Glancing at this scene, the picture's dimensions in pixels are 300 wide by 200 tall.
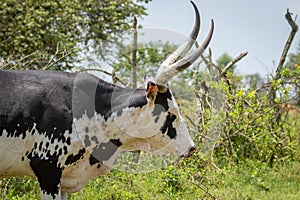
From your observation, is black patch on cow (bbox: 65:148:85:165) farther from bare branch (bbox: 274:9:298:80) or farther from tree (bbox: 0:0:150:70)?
bare branch (bbox: 274:9:298:80)

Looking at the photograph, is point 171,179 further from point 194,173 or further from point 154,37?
point 154,37

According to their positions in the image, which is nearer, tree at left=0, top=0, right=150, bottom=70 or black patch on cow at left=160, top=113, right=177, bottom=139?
black patch on cow at left=160, top=113, right=177, bottom=139

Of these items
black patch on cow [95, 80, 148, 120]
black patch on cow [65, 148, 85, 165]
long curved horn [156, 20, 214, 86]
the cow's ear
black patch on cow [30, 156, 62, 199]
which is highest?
long curved horn [156, 20, 214, 86]

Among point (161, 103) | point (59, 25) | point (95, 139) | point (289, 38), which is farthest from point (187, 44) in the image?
point (59, 25)

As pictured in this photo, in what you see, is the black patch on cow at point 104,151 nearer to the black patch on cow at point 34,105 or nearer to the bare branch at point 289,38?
the black patch on cow at point 34,105

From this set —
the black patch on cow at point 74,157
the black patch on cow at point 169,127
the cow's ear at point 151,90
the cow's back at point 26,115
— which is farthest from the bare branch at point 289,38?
the cow's back at point 26,115

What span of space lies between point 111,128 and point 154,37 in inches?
42.2

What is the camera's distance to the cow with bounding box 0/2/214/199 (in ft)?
11.7

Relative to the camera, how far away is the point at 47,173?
3.63 metres

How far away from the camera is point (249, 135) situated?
761 cm

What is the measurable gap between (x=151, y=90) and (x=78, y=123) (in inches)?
23.2

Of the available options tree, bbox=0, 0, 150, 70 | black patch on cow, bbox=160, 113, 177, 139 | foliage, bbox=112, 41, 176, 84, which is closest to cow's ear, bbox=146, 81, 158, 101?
black patch on cow, bbox=160, 113, 177, 139

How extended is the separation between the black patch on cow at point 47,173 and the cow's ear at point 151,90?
0.82 m

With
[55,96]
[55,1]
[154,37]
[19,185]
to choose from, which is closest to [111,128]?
[55,96]
